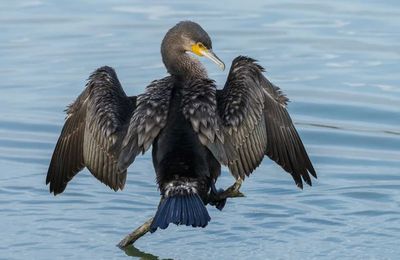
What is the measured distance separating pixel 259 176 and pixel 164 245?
193 cm

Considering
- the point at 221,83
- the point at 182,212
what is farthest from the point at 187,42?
the point at 221,83

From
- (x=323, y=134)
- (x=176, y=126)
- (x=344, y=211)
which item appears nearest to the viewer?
(x=176, y=126)

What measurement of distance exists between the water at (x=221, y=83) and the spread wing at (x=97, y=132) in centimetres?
48

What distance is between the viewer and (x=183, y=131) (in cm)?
931

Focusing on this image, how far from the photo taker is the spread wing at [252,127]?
9508mm

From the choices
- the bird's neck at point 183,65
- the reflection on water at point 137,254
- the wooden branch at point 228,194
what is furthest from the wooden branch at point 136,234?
the bird's neck at point 183,65

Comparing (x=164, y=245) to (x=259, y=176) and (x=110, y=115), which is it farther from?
(x=259, y=176)

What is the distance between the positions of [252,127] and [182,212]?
106 cm

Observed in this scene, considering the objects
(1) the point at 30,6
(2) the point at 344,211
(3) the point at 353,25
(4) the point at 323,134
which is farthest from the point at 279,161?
(1) the point at 30,6

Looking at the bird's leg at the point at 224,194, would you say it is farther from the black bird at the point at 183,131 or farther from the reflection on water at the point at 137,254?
the reflection on water at the point at 137,254

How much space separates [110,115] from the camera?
9.70 meters

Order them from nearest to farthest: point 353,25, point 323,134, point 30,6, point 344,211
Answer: point 344,211 → point 323,134 → point 353,25 → point 30,6

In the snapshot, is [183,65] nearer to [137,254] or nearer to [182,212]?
[137,254]

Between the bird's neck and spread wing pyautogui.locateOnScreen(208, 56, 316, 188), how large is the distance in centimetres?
42
